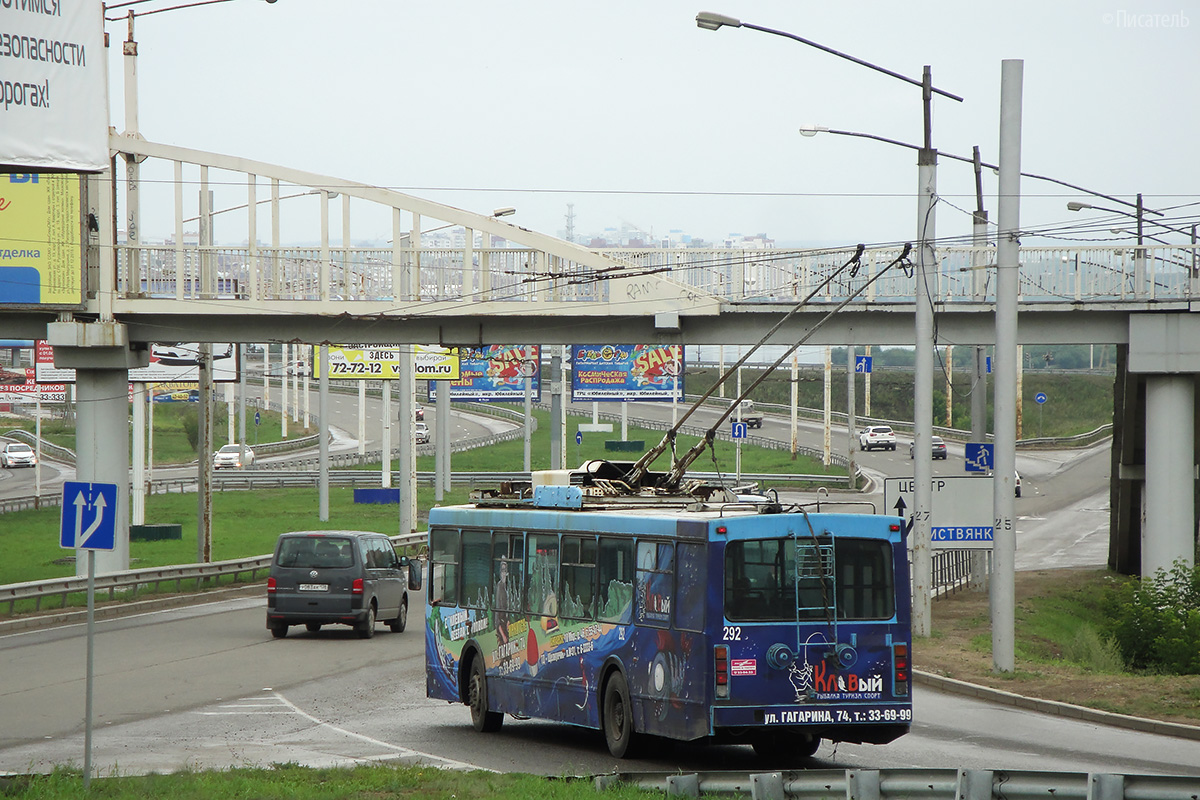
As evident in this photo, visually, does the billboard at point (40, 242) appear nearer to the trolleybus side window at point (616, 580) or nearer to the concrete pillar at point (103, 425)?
the concrete pillar at point (103, 425)

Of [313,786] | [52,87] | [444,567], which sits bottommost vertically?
[313,786]

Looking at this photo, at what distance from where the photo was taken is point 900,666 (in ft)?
42.9

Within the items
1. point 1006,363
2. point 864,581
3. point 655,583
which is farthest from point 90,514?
point 1006,363

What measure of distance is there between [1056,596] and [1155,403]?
24.3 ft

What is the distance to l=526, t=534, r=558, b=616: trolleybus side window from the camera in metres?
15.4

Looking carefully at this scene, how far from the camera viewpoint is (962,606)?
30828 mm

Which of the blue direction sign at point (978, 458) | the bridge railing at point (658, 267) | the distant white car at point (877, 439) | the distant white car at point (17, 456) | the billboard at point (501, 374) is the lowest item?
the distant white car at point (17, 456)

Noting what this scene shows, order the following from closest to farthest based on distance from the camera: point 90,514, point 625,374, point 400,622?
point 90,514 → point 400,622 → point 625,374

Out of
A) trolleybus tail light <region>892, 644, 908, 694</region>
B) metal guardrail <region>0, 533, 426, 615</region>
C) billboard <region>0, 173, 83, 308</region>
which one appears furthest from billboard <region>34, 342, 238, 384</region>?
trolleybus tail light <region>892, 644, 908, 694</region>

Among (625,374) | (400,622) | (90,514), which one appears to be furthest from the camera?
(625,374)

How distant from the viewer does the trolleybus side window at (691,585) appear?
12805 mm

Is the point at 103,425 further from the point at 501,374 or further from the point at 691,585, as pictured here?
the point at 501,374

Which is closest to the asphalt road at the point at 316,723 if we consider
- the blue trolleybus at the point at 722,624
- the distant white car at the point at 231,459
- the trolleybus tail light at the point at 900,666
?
the blue trolleybus at the point at 722,624

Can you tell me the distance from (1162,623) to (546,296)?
1462cm
